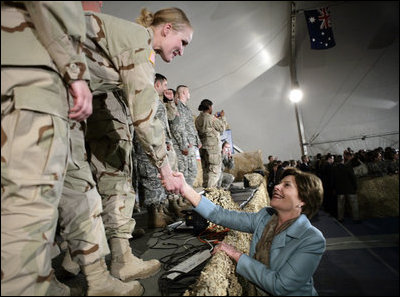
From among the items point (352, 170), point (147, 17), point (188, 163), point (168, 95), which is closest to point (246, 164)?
point (188, 163)

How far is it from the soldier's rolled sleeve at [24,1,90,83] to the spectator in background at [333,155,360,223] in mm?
867

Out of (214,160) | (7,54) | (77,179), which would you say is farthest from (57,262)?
(214,160)

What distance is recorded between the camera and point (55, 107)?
2.17 feet

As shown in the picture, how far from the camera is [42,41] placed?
653mm

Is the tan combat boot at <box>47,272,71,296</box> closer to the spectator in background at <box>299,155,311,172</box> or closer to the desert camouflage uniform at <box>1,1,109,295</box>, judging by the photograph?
the desert camouflage uniform at <box>1,1,109,295</box>

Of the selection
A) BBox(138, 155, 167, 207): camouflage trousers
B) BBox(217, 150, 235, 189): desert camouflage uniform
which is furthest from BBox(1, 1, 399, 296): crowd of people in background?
BBox(217, 150, 235, 189): desert camouflage uniform

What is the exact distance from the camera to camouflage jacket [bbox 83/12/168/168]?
0.93 meters

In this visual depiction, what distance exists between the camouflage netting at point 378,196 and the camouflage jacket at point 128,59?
77 cm

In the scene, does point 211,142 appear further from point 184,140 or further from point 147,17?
point 147,17

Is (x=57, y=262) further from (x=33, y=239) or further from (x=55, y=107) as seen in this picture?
(x=55, y=107)

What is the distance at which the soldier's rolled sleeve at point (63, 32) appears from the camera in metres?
0.61

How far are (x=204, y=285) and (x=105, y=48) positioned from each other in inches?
40.9

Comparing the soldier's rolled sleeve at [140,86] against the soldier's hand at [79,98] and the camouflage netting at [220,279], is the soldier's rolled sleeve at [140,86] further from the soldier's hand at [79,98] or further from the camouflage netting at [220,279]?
the camouflage netting at [220,279]

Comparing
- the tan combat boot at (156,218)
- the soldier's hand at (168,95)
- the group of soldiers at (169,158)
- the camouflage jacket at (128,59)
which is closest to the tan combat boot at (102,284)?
the camouflage jacket at (128,59)
